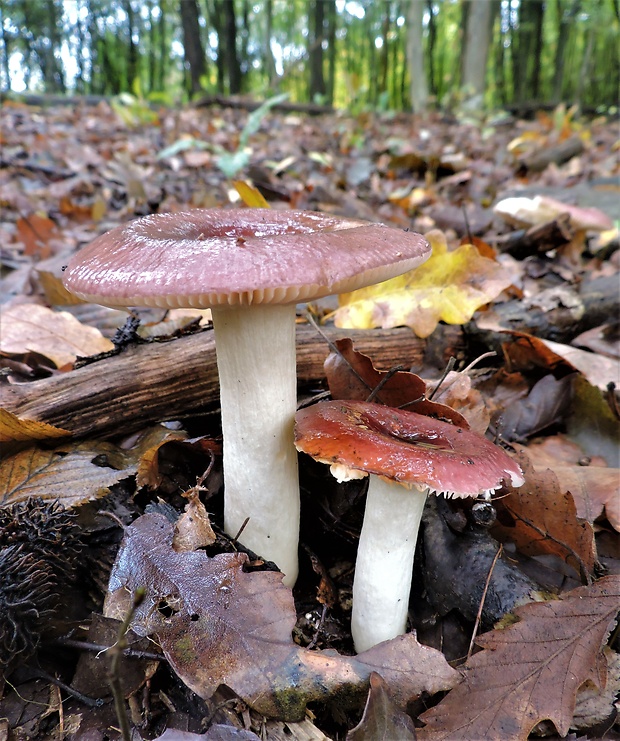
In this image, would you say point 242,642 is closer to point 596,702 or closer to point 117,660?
point 117,660

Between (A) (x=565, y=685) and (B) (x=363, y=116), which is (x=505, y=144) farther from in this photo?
(A) (x=565, y=685)

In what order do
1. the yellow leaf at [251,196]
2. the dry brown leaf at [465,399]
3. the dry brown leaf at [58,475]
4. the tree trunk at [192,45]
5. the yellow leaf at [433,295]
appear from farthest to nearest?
1. the tree trunk at [192,45]
2. the yellow leaf at [251,196]
3. the yellow leaf at [433,295]
4. the dry brown leaf at [465,399]
5. the dry brown leaf at [58,475]

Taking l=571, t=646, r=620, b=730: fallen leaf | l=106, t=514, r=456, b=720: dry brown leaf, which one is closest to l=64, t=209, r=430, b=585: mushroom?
l=106, t=514, r=456, b=720: dry brown leaf

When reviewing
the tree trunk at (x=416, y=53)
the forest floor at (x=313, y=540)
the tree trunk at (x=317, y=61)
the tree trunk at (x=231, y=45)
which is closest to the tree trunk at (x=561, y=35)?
the tree trunk at (x=416, y=53)

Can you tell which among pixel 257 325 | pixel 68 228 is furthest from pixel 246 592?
pixel 68 228

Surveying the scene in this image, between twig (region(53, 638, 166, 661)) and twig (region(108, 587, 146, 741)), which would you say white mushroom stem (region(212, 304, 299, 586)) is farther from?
twig (region(108, 587, 146, 741))

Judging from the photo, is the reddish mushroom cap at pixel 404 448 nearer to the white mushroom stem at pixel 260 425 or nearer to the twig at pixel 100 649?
the white mushroom stem at pixel 260 425

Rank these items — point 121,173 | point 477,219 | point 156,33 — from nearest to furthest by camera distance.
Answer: point 477,219 < point 121,173 < point 156,33
